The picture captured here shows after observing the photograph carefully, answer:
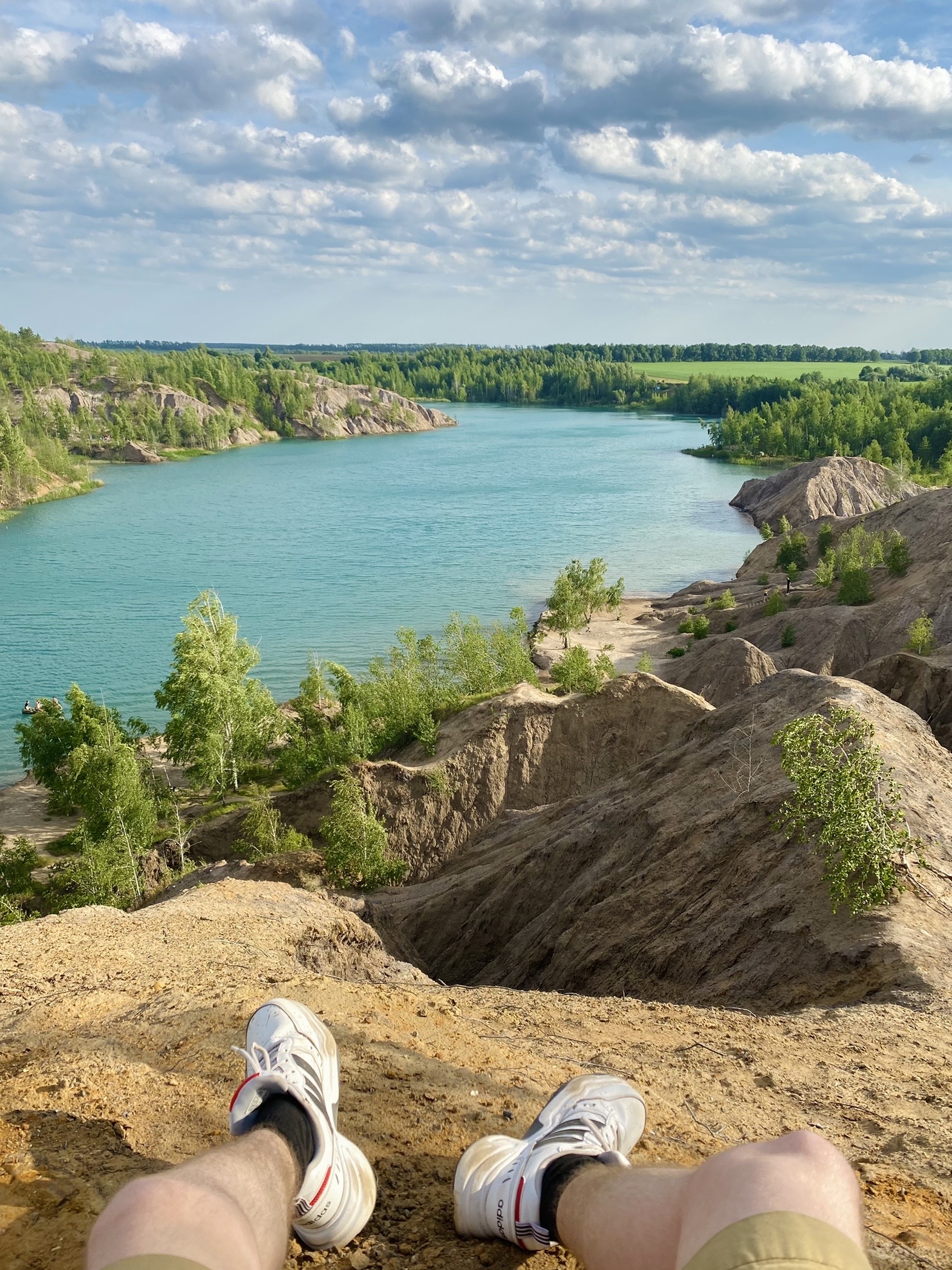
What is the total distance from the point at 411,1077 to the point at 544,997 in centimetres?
455

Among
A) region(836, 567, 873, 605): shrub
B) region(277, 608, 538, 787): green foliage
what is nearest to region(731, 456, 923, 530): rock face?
region(836, 567, 873, 605): shrub

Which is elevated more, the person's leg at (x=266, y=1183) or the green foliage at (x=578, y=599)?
the person's leg at (x=266, y=1183)

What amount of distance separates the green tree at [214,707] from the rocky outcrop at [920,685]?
2764 centimetres

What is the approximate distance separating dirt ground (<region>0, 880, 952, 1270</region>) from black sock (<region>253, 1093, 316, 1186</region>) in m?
0.69

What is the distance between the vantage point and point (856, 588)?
56031 mm

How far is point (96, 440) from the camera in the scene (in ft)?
509

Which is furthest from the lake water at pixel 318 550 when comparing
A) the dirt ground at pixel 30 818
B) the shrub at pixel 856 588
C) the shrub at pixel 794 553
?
the shrub at pixel 856 588

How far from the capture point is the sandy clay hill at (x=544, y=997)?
596 cm

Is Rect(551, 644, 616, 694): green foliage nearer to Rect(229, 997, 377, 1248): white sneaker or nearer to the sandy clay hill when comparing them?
the sandy clay hill

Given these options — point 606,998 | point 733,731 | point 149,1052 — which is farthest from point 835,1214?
point 733,731

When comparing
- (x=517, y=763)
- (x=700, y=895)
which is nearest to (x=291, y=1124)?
(x=700, y=895)

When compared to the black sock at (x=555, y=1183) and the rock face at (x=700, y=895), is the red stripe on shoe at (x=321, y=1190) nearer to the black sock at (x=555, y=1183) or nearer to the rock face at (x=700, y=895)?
the black sock at (x=555, y=1183)

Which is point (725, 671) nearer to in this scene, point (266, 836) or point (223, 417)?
point (266, 836)

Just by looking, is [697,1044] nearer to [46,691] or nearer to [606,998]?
[606,998]
